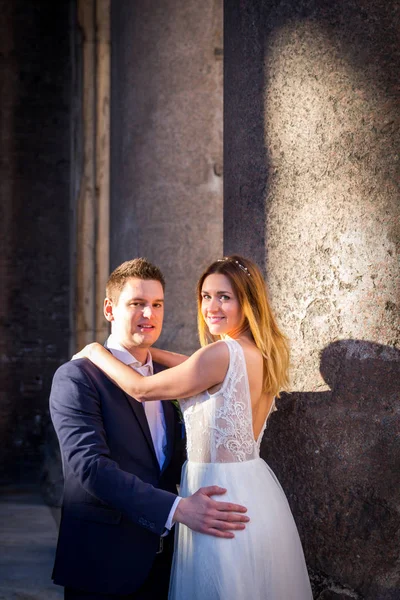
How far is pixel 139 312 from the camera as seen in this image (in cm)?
263

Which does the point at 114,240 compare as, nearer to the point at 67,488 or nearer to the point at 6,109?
the point at 6,109

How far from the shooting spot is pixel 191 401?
2451 millimetres

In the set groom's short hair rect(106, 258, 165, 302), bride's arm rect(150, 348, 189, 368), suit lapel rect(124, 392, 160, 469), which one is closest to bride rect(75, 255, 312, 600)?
suit lapel rect(124, 392, 160, 469)

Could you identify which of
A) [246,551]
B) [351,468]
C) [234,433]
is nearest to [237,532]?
[246,551]

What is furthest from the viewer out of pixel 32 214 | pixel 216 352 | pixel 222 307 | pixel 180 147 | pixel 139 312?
pixel 32 214

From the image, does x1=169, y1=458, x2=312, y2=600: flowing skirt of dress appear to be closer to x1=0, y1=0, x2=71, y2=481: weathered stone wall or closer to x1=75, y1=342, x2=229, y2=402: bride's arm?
x1=75, y1=342, x2=229, y2=402: bride's arm

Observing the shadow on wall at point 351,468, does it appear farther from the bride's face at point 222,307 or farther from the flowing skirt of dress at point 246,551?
the bride's face at point 222,307

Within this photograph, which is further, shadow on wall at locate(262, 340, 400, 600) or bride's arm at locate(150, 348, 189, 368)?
bride's arm at locate(150, 348, 189, 368)

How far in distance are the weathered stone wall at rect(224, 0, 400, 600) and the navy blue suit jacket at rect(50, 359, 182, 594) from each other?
0.45 m

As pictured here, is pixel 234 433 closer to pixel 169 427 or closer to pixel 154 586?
pixel 169 427

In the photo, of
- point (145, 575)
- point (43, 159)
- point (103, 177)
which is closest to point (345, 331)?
point (145, 575)

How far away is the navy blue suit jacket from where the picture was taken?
Answer: 2.36 metres

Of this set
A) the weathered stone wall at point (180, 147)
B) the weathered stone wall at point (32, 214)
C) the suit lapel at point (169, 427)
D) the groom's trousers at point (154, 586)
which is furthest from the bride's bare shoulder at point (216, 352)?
the weathered stone wall at point (32, 214)

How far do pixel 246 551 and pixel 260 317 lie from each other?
0.69 metres
